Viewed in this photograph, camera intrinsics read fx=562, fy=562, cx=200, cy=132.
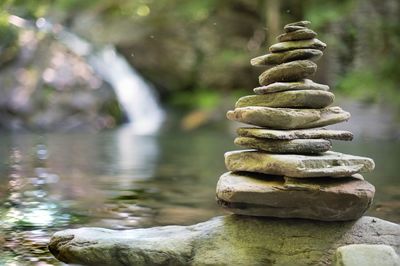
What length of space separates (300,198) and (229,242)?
0.42m

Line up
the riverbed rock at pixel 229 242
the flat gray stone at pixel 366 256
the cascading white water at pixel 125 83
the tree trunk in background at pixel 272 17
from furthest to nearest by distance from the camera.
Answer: the cascading white water at pixel 125 83 → the tree trunk in background at pixel 272 17 → the riverbed rock at pixel 229 242 → the flat gray stone at pixel 366 256

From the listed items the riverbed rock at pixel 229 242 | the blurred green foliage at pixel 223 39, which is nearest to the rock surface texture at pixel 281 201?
the riverbed rock at pixel 229 242

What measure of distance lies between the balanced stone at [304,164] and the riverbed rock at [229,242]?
27 cm

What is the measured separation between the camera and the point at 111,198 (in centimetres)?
421

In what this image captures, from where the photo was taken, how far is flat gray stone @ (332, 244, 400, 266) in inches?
96.5

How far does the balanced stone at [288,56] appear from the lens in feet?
9.97

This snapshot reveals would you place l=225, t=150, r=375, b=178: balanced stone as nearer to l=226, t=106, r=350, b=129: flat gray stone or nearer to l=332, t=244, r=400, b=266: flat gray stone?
l=226, t=106, r=350, b=129: flat gray stone

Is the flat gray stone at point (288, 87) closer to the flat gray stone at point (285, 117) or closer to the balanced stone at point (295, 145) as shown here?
the flat gray stone at point (285, 117)

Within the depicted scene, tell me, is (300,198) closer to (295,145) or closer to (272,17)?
(295,145)

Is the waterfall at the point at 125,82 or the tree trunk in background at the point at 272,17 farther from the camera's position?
the waterfall at the point at 125,82

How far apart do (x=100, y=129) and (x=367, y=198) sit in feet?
23.9

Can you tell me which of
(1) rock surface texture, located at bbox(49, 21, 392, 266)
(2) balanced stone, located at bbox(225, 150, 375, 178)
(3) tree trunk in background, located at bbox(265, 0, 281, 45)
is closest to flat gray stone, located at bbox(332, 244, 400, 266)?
(1) rock surface texture, located at bbox(49, 21, 392, 266)

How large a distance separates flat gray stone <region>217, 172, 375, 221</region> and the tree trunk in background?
21.1 ft

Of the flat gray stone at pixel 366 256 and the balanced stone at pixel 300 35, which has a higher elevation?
the balanced stone at pixel 300 35
